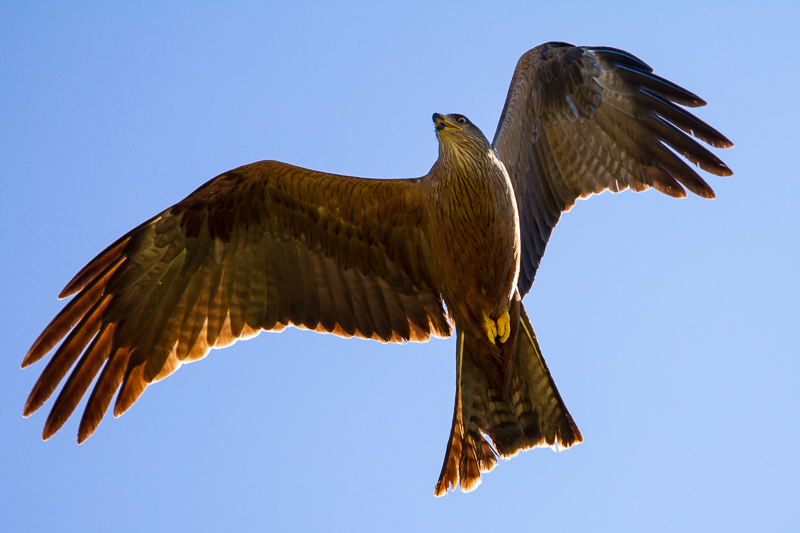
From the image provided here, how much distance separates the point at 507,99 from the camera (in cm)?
726

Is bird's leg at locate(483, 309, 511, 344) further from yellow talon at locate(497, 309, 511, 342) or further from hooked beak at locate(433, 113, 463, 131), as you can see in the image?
hooked beak at locate(433, 113, 463, 131)

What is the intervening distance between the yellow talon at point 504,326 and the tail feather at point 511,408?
0.39 ft

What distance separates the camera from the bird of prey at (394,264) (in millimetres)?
6418

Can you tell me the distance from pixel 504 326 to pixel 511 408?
0.76 metres

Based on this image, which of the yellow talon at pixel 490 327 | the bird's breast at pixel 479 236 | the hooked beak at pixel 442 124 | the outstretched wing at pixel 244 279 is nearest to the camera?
the bird's breast at pixel 479 236

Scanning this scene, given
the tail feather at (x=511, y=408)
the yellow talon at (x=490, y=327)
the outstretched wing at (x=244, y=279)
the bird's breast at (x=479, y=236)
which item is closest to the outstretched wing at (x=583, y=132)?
the tail feather at (x=511, y=408)

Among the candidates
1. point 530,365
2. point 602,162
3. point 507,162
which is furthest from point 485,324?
point 602,162

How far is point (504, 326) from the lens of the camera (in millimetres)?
A: 6289

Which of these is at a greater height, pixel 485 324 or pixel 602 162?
pixel 602 162

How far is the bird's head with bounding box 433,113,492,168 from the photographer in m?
5.77

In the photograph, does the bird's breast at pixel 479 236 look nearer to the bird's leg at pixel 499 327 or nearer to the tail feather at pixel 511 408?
the bird's leg at pixel 499 327

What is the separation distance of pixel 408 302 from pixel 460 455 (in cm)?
155

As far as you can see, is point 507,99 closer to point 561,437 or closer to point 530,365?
point 530,365

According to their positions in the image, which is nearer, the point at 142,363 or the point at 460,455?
the point at 460,455
